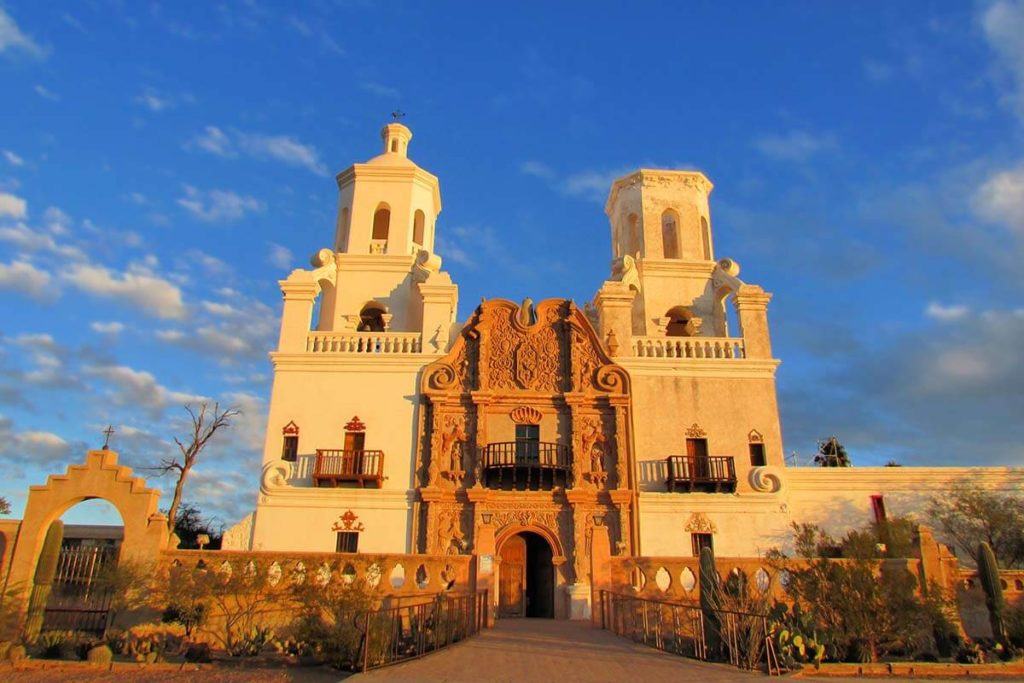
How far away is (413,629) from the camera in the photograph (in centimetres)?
1253

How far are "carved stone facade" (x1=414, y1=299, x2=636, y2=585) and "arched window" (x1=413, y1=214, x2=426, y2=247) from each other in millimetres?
6603

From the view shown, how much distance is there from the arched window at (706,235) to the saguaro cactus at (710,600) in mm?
18774

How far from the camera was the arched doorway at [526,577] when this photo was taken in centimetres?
2259

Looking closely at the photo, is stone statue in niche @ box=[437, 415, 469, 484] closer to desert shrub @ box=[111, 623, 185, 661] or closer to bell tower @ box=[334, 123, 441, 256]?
bell tower @ box=[334, 123, 441, 256]

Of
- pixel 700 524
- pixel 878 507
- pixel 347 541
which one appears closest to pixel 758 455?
pixel 700 524

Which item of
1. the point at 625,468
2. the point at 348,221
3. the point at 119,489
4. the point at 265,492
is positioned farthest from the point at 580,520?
the point at 348,221

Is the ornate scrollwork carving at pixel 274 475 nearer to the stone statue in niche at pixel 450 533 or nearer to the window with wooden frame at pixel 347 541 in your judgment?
the window with wooden frame at pixel 347 541

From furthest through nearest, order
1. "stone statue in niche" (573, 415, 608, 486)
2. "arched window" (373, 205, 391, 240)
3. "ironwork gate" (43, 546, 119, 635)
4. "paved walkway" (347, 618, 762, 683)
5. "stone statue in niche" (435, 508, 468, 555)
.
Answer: "arched window" (373, 205, 391, 240) → "stone statue in niche" (573, 415, 608, 486) → "stone statue in niche" (435, 508, 468, 555) → "ironwork gate" (43, 546, 119, 635) → "paved walkway" (347, 618, 762, 683)

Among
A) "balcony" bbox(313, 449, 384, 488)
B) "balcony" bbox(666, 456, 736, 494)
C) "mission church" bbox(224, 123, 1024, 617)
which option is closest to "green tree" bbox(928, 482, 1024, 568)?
"mission church" bbox(224, 123, 1024, 617)

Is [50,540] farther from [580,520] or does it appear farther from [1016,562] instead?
[1016,562]

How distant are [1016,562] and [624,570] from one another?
46.7ft

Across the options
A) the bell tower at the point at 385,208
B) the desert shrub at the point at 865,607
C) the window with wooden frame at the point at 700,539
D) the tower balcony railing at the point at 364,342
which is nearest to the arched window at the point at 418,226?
the bell tower at the point at 385,208

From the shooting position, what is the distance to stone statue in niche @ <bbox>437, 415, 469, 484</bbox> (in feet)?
76.8

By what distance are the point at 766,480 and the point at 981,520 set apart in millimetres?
6937
